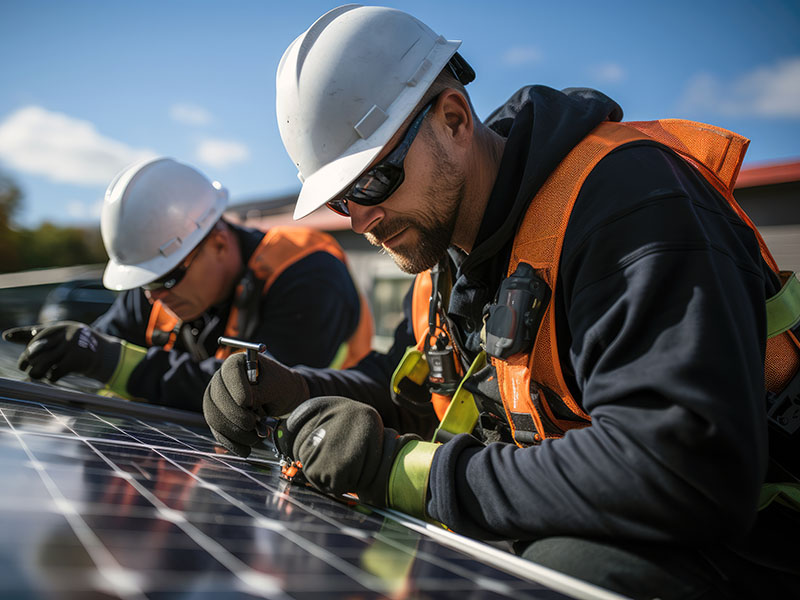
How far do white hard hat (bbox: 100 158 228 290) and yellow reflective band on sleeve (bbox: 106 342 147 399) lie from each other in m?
0.40

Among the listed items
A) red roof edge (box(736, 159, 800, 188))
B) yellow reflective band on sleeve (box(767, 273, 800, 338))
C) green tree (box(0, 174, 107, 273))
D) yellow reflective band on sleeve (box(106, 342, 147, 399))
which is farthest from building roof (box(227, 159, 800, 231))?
green tree (box(0, 174, 107, 273))

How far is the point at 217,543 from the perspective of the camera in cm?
89

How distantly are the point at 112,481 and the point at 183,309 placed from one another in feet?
9.50

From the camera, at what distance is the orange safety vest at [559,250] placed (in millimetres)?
1502

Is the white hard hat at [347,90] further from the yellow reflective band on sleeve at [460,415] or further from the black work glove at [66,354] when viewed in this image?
the black work glove at [66,354]

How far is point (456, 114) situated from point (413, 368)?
951 mm

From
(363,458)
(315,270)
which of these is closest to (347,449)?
(363,458)

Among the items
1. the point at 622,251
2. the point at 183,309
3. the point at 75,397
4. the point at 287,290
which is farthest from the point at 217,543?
the point at 183,309

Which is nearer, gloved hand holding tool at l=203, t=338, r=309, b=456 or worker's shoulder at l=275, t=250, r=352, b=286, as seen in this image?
gloved hand holding tool at l=203, t=338, r=309, b=456

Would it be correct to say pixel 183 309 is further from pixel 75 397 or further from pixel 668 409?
pixel 668 409

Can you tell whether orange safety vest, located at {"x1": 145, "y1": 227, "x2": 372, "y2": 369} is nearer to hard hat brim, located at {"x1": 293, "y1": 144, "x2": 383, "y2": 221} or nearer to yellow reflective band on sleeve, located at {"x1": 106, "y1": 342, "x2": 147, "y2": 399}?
yellow reflective band on sleeve, located at {"x1": 106, "y1": 342, "x2": 147, "y2": 399}

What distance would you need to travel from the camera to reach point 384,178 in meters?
1.87

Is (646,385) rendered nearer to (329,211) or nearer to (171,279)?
(171,279)

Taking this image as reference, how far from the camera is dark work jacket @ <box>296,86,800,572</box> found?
114 cm
